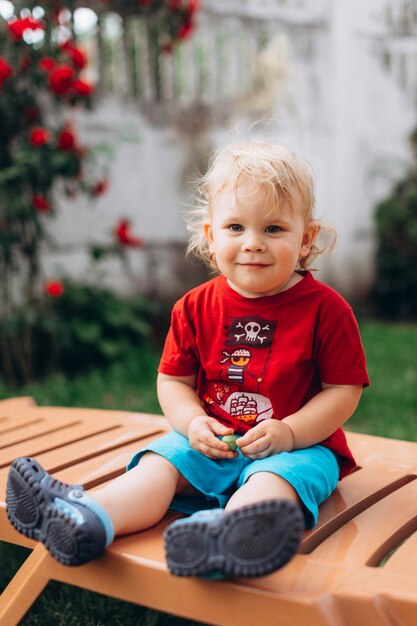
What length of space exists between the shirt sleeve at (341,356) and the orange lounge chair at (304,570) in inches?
11.0

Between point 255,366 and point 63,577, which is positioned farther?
point 255,366

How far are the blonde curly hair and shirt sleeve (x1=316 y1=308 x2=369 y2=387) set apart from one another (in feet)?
0.70

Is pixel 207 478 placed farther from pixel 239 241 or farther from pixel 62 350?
pixel 62 350

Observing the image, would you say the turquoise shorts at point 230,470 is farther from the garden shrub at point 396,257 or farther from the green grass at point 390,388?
the garden shrub at point 396,257

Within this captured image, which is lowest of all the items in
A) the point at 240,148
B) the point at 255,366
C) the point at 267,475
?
the point at 267,475

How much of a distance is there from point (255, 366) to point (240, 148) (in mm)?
516

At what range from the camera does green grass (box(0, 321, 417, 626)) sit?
6.35 feet

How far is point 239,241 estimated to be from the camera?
66.2 inches

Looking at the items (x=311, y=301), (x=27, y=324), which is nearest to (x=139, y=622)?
(x=311, y=301)

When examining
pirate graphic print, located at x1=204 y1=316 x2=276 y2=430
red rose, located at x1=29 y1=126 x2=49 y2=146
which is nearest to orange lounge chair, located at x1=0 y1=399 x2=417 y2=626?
pirate graphic print, located at x1=204 y1=316 x2=276 y2=430

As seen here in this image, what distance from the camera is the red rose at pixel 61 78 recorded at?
3836 millimetres

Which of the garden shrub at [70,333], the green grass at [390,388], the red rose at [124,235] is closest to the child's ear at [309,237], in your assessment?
the green grass at [390,388]

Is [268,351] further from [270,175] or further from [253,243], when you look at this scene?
[270,175]

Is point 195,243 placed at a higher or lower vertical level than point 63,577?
higher
